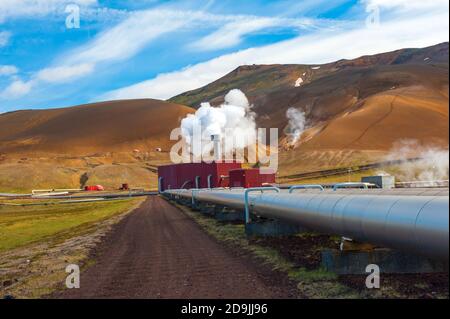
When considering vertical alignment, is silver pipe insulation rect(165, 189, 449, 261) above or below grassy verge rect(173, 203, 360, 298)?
above

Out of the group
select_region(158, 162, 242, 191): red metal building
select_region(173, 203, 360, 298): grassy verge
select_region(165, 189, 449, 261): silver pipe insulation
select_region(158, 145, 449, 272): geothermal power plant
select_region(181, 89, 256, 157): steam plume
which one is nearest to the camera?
select_region(165, 189, 449, 261): silver pipe insulation

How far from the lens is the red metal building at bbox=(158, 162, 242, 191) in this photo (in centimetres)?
7256

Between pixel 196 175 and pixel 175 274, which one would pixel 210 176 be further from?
pixel 175 274

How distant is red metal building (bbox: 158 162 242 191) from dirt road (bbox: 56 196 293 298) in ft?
165

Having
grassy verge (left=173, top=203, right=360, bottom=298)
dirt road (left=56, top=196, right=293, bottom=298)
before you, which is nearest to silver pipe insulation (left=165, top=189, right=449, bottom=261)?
grassy verge (left=173, top=203, right=360, bottom=298)

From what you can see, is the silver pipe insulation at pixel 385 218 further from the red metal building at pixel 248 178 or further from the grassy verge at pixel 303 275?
the red metal building at pixel 248 178

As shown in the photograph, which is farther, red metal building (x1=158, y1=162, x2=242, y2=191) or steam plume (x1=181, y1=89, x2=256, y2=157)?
steam plume (x1=181, y1=89, x2=256, y2=157)

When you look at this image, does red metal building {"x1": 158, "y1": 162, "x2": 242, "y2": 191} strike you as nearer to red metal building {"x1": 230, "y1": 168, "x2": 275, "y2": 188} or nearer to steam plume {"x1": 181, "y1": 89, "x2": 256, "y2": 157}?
red metal building {"x1": 230, "y1": 168, "x2": 275, "y2": 188}

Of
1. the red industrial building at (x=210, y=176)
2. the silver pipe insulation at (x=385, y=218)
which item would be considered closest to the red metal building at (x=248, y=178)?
the red industrial building at (x=210, y=176)

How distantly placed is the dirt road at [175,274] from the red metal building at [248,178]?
36.5m

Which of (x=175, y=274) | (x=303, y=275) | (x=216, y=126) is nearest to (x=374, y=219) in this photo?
(x=303, y=275)

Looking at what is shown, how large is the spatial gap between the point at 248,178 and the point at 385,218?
50.3 m

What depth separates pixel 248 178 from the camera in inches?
2313
